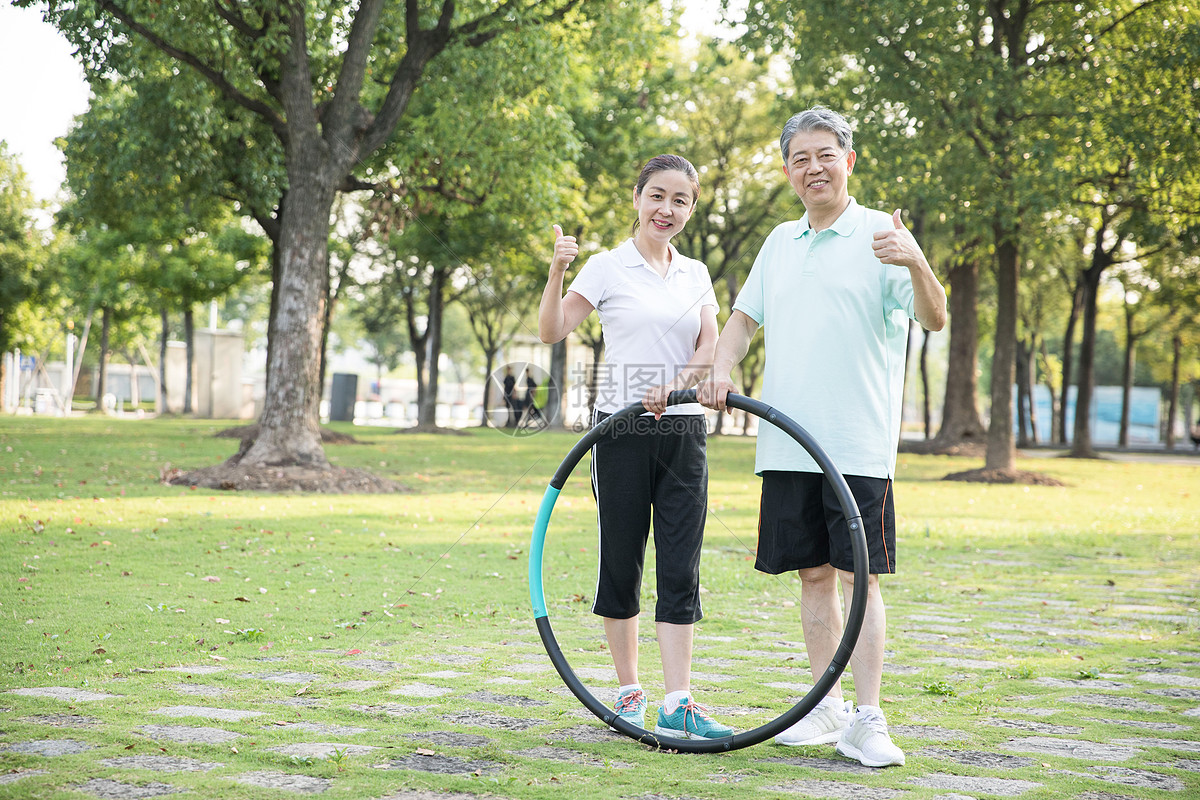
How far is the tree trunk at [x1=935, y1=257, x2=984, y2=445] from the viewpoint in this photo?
81.8 feet

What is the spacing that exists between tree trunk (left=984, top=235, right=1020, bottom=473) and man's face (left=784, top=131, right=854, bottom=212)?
617 inches

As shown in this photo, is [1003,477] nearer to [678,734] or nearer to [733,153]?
[678,734]

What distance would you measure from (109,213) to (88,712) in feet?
63.6

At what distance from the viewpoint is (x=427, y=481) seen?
45.5ft

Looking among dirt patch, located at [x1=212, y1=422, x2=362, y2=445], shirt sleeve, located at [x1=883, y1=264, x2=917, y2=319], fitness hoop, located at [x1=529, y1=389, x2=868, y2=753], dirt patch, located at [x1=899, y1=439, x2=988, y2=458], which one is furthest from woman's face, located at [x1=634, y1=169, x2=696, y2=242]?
dirt patch, located at [x1=899, y1=439, x2=988, y2=458]

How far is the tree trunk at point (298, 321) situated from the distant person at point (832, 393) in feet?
31.4

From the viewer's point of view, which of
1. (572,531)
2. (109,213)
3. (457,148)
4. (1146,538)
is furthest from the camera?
(109,213)

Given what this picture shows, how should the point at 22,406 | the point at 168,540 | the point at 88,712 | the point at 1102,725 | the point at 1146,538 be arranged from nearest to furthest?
the point at 88,712 → the point at 1102,725 → the point at 168,540 → the point at 1146,538 → the point at 22,406

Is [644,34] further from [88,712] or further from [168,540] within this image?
[88,712]

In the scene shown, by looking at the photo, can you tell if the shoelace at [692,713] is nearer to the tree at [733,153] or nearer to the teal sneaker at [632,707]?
the teal sneaker at [632,707]

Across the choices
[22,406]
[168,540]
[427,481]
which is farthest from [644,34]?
[22,406]

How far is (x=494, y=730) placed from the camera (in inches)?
138

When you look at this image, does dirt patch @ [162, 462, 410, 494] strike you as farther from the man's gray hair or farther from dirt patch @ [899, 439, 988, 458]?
dirt patch @ [899, 439, 988, 458]

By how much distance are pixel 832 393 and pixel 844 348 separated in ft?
0.53
